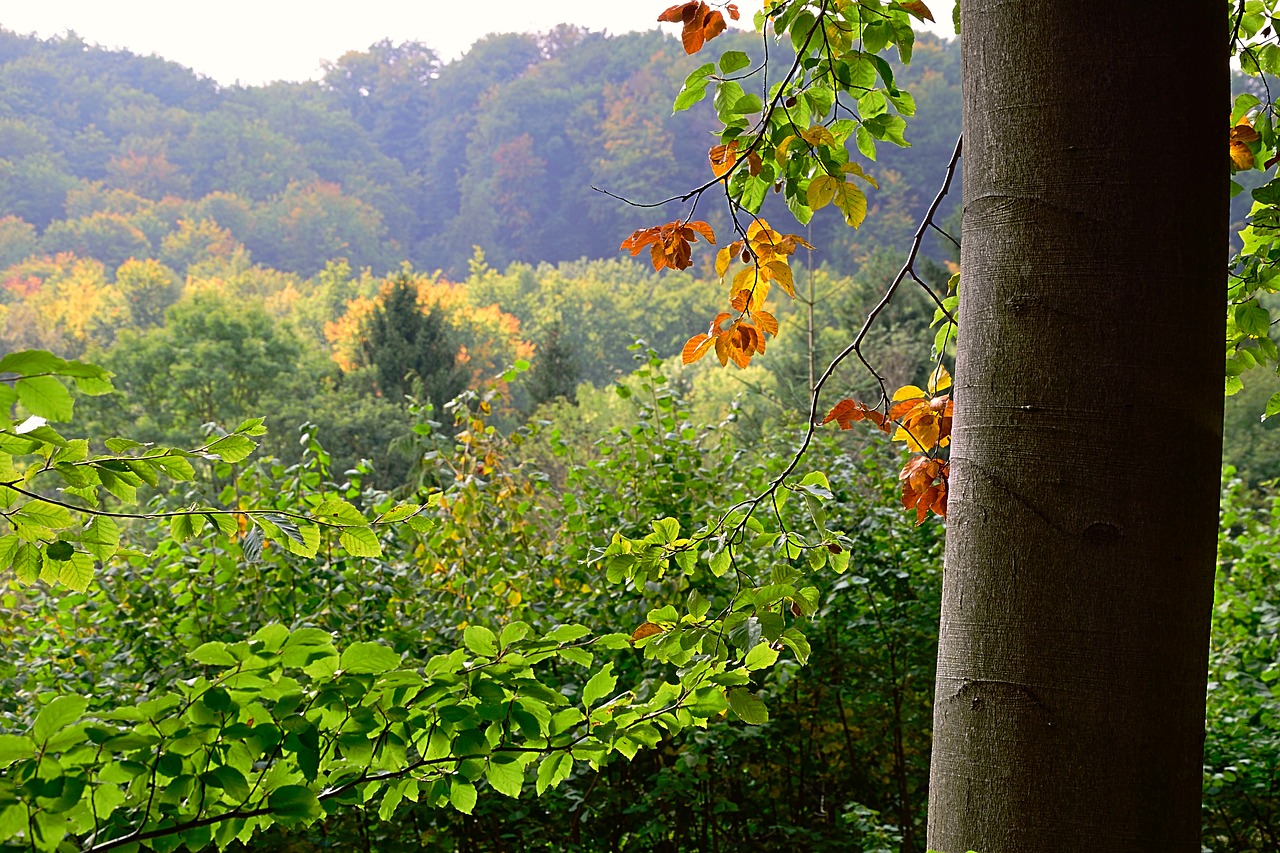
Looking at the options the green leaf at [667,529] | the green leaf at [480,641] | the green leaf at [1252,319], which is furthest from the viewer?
the green leaf at [1252,319]

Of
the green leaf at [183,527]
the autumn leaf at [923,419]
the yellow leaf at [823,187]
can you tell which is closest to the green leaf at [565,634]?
the green leaf at [183,527]

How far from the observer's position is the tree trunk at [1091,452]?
851mm

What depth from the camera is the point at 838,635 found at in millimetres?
3148

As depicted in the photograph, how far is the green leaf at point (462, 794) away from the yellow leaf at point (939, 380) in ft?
2.89

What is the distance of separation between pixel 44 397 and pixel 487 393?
2830 mm

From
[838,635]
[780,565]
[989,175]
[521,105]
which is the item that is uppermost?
[521,105]

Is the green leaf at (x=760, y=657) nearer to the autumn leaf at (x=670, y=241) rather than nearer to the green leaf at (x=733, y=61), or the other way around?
the autumn leaf at (x=670, y=241)

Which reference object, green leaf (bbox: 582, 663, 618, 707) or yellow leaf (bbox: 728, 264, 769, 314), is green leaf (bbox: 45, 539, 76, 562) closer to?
green leaf (bbox: 582, 663, 618, 707)

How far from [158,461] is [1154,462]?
3.16 feet

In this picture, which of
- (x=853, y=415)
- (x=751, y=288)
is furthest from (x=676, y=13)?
(x=853, y=415)

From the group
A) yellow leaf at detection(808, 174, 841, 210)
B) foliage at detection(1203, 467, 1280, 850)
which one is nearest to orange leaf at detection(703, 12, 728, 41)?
yellow leaf at detection(808, 174, 841, 210)

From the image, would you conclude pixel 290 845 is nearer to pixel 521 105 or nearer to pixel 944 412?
pixel 944 412

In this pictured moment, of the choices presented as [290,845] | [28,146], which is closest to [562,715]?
[290,845]

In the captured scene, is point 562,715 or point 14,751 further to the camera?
point 562,715
